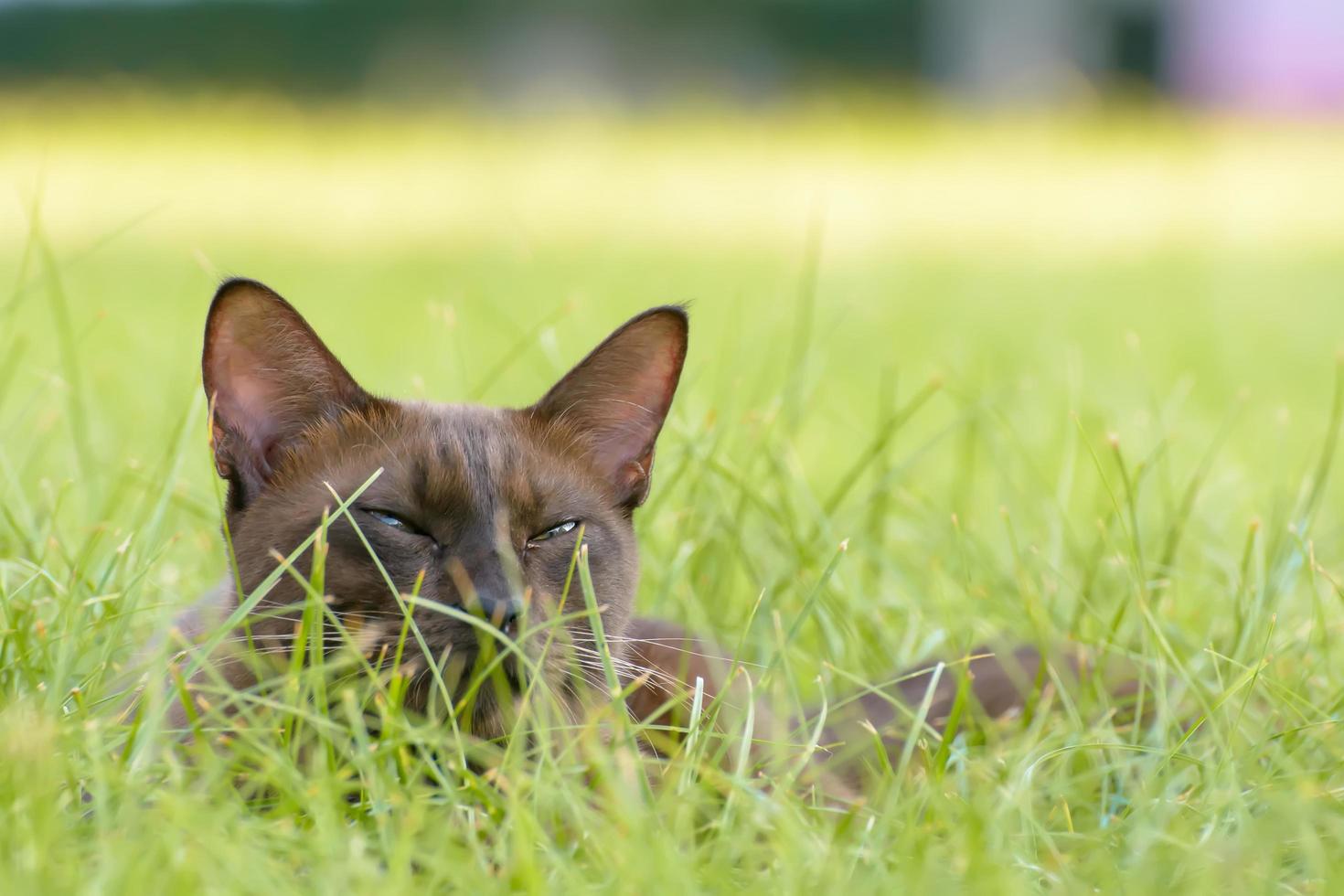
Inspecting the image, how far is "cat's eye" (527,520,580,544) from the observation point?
1.59m

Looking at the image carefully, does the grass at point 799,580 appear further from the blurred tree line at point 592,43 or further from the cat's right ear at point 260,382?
the blurred tree line at point 592,43

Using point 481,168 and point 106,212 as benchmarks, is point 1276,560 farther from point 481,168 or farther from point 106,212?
point 481,168

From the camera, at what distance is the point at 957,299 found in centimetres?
563

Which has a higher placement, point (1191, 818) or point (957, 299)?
point (1191, 818)

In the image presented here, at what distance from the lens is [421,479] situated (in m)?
1.52

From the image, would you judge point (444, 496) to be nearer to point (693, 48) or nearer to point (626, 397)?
point (626, 397)

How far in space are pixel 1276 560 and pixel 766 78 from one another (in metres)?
13.8

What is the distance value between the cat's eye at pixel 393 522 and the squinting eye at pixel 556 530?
0.14 metres

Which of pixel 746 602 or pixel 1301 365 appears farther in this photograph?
pixel 1301 365

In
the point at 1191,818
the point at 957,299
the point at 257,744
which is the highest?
the point at 257,744

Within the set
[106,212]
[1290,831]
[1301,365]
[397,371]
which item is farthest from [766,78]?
[1290,831]

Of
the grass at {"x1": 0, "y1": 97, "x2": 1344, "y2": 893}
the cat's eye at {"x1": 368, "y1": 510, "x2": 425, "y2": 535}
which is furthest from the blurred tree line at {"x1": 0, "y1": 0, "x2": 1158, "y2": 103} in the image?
the cat's eye at {"x1": 368, "y1": 510, "x2": 425, "y2": 535}

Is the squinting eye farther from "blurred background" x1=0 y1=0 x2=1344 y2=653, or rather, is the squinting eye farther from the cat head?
"blurred background" x1=0 y1=0 x2=1344 y2=653

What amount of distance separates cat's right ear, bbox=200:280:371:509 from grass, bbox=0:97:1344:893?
0.45 ft
